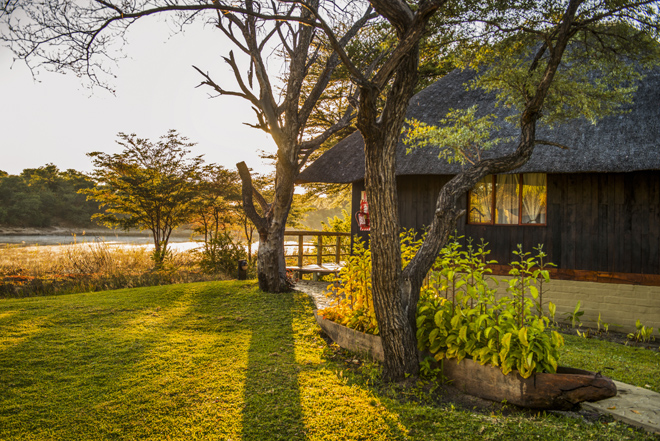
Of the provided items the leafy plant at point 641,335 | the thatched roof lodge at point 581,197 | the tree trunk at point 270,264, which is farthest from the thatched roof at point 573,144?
the leafy plant at point 641,335

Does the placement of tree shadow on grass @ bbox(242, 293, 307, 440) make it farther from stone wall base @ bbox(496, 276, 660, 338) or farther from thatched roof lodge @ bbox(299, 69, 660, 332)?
stone wall base @ bbox(496, 276, 660, 338)

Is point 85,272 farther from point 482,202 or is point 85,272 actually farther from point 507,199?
point 507,199

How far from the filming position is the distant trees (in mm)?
31516

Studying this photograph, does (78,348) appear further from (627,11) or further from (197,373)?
(627,11)

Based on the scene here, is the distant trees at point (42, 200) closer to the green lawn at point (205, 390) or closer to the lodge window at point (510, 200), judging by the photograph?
the green lawn at point (205, 390)

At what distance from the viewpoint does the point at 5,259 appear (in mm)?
11383

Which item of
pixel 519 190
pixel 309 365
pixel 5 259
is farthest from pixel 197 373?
pixel 5 259

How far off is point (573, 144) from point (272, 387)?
283 inches

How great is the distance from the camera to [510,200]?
8680 mm

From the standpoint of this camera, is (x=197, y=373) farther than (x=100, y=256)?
No

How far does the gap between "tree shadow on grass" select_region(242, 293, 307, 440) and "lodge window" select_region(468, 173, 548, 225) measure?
202 inches

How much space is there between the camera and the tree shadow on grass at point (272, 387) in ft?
9.53

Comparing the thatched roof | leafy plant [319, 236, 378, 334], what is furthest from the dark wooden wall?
leafy plant [319, 236, 378, 334]

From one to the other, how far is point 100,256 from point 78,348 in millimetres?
7235
